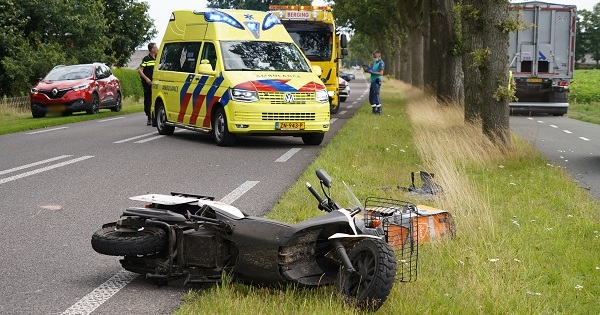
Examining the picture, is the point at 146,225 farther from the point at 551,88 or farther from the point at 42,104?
the point at 551,88

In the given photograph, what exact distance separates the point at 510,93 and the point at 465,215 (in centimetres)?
742

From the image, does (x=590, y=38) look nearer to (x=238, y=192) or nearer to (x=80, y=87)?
(x=80, y=87)

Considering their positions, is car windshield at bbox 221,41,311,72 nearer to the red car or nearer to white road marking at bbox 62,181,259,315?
white road marking at bbox 62,181,259,315

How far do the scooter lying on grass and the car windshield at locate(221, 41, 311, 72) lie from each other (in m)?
10.6

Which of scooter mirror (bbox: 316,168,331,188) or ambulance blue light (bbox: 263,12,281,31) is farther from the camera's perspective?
ambulance blue light (bbox: 263,12,281,31)

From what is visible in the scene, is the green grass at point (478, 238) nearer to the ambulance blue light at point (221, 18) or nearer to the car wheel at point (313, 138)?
the car wheel at point (313, 138)

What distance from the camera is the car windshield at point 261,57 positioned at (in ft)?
54.1

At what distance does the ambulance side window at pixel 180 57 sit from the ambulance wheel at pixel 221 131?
148 cm

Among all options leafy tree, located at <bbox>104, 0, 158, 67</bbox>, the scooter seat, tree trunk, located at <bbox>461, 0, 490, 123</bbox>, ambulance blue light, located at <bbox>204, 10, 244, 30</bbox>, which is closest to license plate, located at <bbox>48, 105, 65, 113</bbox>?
ambulance blue light, located at <bbox>204, 10, 244, 30</bbox>

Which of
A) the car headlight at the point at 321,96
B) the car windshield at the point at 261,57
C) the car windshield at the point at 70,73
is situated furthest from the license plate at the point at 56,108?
the car headlight at the point at 321,96

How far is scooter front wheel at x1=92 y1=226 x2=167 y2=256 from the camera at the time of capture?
5715 millimetres

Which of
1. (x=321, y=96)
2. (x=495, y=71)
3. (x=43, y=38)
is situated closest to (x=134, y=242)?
(x=495, y=71)

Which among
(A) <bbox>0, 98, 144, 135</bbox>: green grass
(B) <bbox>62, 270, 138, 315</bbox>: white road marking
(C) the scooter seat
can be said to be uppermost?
(C) the scooter seat

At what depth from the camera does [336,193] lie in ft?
31.0
